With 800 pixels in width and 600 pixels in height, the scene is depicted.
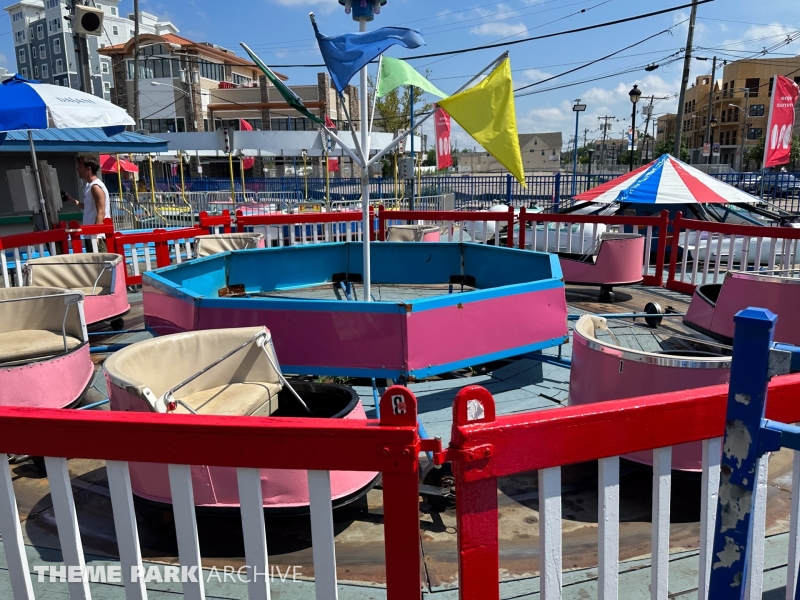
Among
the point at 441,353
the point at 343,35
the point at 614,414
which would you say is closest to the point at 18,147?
the point at 343,35

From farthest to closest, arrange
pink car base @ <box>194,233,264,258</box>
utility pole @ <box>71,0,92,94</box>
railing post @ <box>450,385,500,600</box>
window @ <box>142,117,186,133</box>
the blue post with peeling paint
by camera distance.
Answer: window @ <box>142,117,186,133</box> → utility pole @ <box>71,0,92,94</box> → pink car base @ <box>194,233,264,258</box> → railing post @ <box>450,385,500,600</box> → the blue post with peeling paint

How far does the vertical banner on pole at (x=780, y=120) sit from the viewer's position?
560 inches

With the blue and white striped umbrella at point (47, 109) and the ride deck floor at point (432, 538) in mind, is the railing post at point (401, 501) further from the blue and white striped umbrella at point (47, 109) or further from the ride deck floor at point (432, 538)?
the blue and white striped umbrella at point (47, 109)

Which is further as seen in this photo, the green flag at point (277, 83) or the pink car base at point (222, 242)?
the pink car base at point (222, 242)

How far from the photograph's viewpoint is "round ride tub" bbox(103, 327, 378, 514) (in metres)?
2.93

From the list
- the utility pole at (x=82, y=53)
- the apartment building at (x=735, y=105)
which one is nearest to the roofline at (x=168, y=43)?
the utility pole at (x=82, y=53)

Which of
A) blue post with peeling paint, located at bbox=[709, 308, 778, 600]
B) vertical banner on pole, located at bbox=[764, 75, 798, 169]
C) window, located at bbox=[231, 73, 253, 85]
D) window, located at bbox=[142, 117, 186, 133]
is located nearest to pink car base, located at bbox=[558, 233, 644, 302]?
blue post with peeling paint, located at bbox=[709, 308, 778, 600]

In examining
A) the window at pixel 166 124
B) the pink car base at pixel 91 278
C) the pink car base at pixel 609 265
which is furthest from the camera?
the window at pixel 166 124

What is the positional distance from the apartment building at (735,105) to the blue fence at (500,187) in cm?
5629

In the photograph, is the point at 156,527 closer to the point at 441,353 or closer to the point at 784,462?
the point at 441,353

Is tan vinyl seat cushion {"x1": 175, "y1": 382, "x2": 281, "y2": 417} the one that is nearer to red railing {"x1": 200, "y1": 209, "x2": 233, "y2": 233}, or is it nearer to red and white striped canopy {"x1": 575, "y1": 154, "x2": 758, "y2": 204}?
red railing {"x1": 200, "y1": 209, "x2": 233, "y2": 233}

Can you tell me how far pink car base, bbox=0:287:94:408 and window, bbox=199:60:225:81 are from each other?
51684mm

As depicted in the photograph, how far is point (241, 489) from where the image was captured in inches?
62.7

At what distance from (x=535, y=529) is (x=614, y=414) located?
1.80 metres
